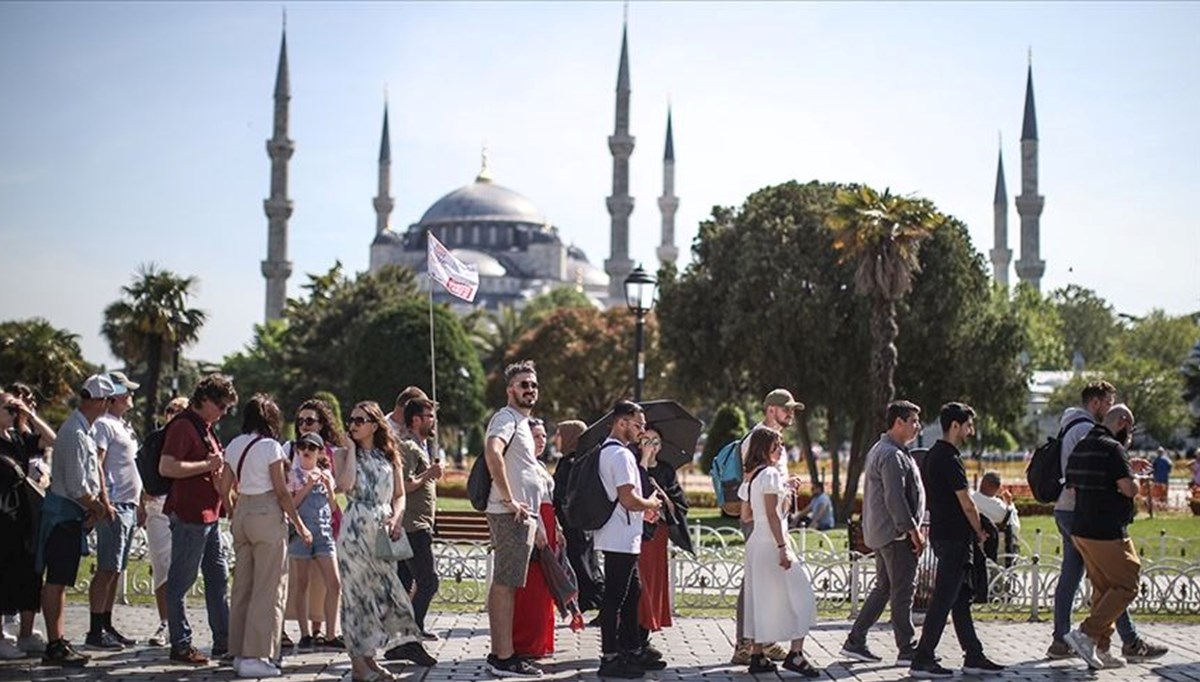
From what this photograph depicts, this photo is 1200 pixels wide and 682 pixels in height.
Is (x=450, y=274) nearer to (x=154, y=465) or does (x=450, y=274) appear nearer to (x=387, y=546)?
(x=154, y=465)

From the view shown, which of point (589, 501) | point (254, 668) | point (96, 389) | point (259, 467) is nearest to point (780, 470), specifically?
point (589, 501)

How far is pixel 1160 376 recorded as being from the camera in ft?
171

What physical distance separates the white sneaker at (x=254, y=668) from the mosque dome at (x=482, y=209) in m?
114

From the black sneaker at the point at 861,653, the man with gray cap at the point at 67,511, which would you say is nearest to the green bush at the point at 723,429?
the black sneaker at the point at 861,653

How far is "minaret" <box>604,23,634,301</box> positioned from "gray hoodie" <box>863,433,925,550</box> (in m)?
69.3

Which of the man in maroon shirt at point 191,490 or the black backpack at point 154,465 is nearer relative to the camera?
the man in maroon shirt at point 191,490

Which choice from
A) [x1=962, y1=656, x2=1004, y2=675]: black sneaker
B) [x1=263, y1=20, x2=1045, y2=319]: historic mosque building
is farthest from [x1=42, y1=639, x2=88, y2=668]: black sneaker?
[x1=263, y1=20, x2=1045, y2=319]: historic mosque building

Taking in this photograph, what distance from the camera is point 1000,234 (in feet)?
269

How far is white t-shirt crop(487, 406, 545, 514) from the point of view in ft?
26.4

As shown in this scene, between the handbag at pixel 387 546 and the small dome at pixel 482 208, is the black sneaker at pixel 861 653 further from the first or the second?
the small dome at pixel 482 208

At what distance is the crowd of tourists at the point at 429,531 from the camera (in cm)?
800

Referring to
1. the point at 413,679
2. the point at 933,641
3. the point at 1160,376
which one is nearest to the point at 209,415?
the point at 413,679

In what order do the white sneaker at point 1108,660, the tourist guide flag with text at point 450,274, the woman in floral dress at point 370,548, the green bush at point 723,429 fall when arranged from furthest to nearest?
the green bush at point 723,429 → the tourist guide flag with text at point 450,274 → the white sneaker at point 1108,660 → the woman in floral dress at point 370,548

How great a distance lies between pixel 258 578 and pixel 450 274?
7.05 m
